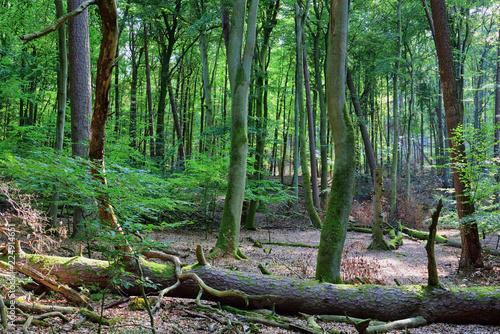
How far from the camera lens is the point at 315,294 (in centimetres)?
461

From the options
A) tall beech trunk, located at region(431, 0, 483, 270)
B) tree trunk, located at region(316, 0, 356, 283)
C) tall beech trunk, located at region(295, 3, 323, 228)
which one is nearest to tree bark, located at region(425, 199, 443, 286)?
tree trunk, located at region(316, 0, 356, 283)

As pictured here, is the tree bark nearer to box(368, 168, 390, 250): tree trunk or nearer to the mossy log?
the mossy log

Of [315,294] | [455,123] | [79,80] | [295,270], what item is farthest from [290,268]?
[79,80]

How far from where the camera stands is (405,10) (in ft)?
58.1

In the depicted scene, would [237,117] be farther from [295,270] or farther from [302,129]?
[302,129]

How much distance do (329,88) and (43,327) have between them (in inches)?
210

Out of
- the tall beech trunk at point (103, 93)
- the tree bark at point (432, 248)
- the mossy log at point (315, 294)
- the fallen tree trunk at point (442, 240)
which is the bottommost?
the fallen tree trunk at point (442, 240)

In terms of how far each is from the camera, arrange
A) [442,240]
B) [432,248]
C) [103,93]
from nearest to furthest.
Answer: [103,93] → [432,248] → [442,240]

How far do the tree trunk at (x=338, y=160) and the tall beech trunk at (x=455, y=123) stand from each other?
309 cm

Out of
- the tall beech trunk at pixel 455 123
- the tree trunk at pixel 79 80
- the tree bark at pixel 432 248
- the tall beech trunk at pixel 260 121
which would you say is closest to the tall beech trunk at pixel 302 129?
the tall beech trunk at pixel 260 121

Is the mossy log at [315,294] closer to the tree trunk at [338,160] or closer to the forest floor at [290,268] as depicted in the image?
the forest floor at [290,268]

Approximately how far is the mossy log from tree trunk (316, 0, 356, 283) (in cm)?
71

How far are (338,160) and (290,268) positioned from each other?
9.65ft

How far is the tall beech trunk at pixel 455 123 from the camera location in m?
7.07
